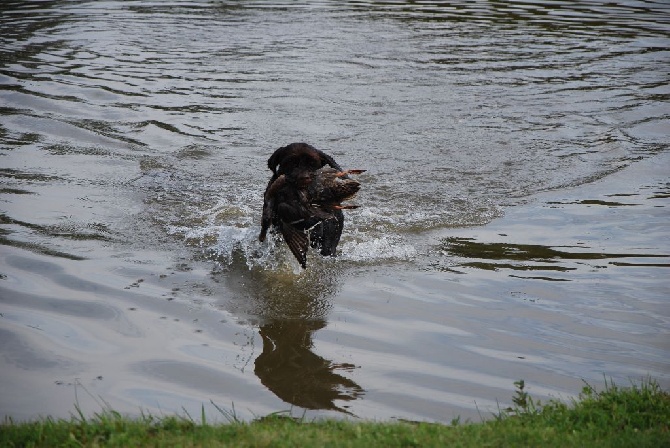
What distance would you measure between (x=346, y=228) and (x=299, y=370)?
3.53m

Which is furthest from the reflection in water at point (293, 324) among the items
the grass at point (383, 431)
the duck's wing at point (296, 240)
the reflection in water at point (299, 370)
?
the grass at point (383, 431)

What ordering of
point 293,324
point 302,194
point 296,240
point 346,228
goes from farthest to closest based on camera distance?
point 346,228 < point 296,240 < point 302,194 < point 293,324

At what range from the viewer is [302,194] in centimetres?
812

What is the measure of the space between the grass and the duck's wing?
2.75 metres

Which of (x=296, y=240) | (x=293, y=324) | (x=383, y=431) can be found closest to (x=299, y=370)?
(x=293, y=324)

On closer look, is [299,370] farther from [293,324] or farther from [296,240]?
[296,240]

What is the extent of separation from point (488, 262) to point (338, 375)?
117 inches

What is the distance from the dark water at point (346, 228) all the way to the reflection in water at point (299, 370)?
2 centimetres

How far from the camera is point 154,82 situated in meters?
17.6

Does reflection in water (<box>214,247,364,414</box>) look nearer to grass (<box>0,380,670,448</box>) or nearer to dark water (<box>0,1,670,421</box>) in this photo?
dark water (<box>0,1,670,421</box>)

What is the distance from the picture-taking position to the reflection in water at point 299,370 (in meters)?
6.16

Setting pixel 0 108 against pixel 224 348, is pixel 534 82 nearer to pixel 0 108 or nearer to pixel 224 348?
pixel 0 108

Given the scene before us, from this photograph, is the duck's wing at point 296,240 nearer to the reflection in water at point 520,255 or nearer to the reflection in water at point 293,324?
the reflection in water at point 293,324

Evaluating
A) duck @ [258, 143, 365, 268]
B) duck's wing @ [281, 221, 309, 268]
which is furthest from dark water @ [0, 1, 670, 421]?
duck @ [258, 143, 365, 268]
